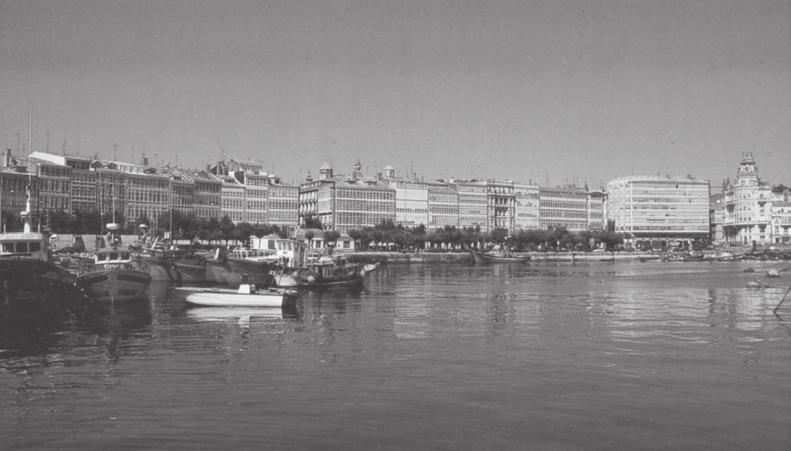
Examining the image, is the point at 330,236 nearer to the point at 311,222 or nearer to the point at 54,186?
the point at 311,222

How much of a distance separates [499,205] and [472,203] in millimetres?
7494

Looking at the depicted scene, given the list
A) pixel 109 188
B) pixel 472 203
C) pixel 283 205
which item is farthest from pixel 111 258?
pixel 472 203

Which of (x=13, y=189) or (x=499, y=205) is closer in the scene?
(x=13, y=189)

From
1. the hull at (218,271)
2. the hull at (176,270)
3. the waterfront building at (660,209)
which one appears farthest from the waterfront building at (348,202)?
the hull at (218,271)

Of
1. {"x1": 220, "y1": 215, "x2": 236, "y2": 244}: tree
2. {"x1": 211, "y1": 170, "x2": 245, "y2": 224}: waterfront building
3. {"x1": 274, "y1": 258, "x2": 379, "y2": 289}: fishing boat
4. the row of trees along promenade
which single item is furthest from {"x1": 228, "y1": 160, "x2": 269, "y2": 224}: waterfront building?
{"x1": 274, "y1": 258, "x2": 379, "y2": 289}: fishing boat

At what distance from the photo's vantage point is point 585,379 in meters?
19.2

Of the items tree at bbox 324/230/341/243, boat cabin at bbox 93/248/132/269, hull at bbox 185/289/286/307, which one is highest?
tree at bbox 324/230/341/243

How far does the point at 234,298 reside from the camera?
3688 cm

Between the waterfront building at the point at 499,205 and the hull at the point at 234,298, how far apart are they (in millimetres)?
118125

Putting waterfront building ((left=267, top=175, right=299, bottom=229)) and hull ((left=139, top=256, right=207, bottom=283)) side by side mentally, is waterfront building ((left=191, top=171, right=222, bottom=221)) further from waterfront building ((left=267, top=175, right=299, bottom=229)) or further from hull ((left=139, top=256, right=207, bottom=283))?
A: hull ((left=139, top=256, right=207, bottom=283))

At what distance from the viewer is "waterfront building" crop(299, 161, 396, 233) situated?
131375 mm

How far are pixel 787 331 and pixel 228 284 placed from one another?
36.4 meters

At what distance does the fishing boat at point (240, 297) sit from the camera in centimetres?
3628

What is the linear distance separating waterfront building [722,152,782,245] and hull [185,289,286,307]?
166805mm
